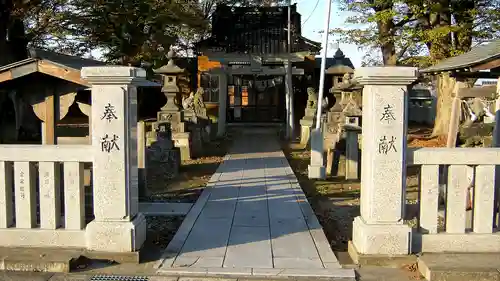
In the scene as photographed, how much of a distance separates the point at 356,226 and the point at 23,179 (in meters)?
3.53

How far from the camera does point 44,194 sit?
16.5ft

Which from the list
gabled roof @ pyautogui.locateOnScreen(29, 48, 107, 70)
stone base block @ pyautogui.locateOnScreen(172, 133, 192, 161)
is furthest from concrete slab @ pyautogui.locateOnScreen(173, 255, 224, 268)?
stone base block @ pyautogui.locateOnScreen(172, 133, 192, 161)

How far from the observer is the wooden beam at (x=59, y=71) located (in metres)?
7.42

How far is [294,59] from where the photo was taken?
20.3 meters

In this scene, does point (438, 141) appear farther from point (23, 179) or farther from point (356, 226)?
point (23, 179)

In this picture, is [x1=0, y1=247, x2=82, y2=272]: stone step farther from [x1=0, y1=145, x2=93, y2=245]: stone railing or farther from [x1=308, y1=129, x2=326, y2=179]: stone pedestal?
[x1=308, y1=129, x2=326, y2=179]: stone pedestal

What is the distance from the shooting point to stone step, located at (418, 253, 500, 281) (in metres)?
4.46

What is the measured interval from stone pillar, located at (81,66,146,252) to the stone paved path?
595 millimetres

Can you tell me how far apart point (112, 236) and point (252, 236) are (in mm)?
1743

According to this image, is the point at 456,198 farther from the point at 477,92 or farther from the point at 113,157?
the point at 477,92

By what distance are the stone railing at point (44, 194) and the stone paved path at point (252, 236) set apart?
108 centimetres

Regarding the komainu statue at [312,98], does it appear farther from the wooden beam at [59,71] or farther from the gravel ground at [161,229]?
the gravel ground at [161,229]

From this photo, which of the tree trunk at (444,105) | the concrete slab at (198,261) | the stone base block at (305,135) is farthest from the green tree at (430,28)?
the concrete slab at (198,261)

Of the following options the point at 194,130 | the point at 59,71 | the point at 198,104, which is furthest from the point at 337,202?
the point at 198,104
